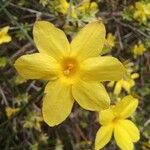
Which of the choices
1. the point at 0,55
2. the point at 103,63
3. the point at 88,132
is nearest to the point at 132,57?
the point at 88,132

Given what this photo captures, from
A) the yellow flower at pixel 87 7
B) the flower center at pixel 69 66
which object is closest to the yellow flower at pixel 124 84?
the yellow flower at pixel 87 7

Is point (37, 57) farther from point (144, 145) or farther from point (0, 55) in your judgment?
point (144, 145)

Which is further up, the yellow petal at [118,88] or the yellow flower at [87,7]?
the yellow flower at [87,7]

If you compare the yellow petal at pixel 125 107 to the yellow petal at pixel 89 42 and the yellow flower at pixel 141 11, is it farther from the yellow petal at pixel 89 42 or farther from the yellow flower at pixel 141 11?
the yellow flower at pixel 141 11

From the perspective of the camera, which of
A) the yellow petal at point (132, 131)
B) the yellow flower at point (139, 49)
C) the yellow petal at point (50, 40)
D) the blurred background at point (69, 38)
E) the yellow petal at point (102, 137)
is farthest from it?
the yellow flower at point (139, 49)

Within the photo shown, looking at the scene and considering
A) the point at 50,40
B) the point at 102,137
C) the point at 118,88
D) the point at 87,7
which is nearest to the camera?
the point at 50,40

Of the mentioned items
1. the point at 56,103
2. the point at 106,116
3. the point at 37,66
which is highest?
the point at 37,66

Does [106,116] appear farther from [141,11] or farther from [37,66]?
[141,11]

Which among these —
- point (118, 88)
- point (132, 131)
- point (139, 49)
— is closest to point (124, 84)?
point (118, 88)
